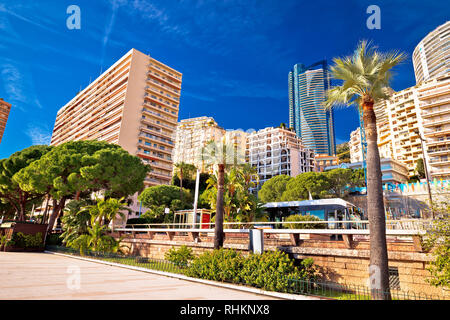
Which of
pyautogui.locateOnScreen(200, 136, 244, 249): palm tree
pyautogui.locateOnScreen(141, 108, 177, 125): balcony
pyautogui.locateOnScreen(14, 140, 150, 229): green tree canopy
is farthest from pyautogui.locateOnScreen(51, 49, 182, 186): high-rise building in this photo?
pyautogui.locateOnScreen(200, 136, 244, 249): palm tree

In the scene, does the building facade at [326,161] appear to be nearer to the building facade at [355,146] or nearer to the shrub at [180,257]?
the building facade at [355,146]

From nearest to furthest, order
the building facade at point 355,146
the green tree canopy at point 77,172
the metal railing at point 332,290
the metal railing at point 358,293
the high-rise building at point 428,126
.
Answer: the metal railing at point 358,293 → the metal railing at point 332,290 → the green tree canopy at point 77,172 → the high-rise building at point 428,126 → the building facade at point 355,146

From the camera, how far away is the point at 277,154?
9456 centimetres

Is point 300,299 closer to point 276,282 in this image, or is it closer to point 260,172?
point 276,282

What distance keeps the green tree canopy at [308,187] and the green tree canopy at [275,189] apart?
489 centimetres

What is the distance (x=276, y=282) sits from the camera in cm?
956

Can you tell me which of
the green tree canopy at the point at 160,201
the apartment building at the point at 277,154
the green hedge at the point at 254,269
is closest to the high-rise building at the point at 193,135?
the apartment building at the point at 277,154

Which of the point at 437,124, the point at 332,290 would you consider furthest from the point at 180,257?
the point at 437,124

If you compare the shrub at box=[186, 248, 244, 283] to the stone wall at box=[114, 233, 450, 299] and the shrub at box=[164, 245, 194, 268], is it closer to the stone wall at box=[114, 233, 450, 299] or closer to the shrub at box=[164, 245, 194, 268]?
the stone wall at box=[114, 233, 450, 299]

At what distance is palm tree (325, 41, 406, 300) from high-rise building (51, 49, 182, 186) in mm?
56420

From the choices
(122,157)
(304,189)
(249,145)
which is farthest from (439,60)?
(122,157)

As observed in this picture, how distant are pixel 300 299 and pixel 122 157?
28832 mm

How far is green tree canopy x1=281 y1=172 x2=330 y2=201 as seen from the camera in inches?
2046

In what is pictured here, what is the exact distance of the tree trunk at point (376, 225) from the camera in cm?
805
